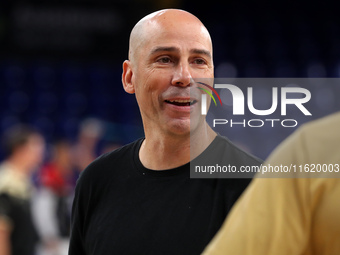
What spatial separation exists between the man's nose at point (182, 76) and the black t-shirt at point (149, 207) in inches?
7.9

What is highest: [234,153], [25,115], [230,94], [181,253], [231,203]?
[25,115]

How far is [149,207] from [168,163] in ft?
0.46

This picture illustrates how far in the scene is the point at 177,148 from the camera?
1.47 meters

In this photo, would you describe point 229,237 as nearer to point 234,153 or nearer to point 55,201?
point 234,153

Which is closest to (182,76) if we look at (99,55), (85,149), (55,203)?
(55,203)

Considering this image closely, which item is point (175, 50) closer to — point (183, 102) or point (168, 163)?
point (183, 102)

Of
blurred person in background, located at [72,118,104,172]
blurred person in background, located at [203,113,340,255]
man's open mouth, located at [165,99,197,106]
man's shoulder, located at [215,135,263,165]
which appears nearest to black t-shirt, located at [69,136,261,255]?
man's shoulder, located at [215,135,263,165]

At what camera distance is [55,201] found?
5.64m

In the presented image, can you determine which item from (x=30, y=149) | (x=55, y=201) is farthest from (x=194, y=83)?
(x=55, y=201)

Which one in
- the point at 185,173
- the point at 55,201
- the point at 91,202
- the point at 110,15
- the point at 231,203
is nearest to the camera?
the point at 231,203

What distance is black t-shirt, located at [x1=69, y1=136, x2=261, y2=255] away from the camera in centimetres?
134

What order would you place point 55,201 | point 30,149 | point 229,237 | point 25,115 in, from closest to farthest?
point 229,237
point 30,149
point 55,201
point 25,115

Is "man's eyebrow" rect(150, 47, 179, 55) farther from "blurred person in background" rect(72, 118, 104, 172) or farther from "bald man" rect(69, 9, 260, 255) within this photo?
"blurred person in background" rect(72, 118, 104, 172)

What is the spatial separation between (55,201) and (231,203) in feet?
15.1
